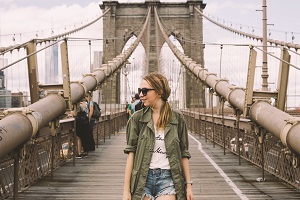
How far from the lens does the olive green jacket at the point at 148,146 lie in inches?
135

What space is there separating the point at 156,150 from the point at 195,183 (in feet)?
14.9

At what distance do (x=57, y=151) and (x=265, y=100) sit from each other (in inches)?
160

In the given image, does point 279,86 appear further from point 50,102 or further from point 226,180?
point 50,102

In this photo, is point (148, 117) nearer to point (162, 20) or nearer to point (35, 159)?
point (35, 159)

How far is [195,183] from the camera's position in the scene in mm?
7879

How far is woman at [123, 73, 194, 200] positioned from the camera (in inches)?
135

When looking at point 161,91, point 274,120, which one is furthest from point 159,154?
point 274,120

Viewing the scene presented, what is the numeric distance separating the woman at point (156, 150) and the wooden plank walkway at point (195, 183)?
324cm

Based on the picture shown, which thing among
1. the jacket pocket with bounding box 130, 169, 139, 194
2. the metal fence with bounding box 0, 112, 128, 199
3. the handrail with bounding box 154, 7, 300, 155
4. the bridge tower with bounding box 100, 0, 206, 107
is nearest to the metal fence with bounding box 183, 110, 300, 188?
the handrail with bounding box 154, 7, 300, 155

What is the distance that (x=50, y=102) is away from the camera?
6.96 meters

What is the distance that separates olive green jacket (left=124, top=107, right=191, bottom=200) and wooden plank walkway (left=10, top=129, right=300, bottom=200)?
10.6 ft

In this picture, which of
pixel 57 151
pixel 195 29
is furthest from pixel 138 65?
pixel 57 151

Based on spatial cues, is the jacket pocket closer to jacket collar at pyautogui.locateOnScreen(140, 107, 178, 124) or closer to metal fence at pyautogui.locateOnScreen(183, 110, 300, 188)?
jacket collar at pyautogui.locateOnScreen(140, 107, 178, 124)

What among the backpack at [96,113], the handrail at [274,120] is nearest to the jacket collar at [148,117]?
the handrail at [274,120]
